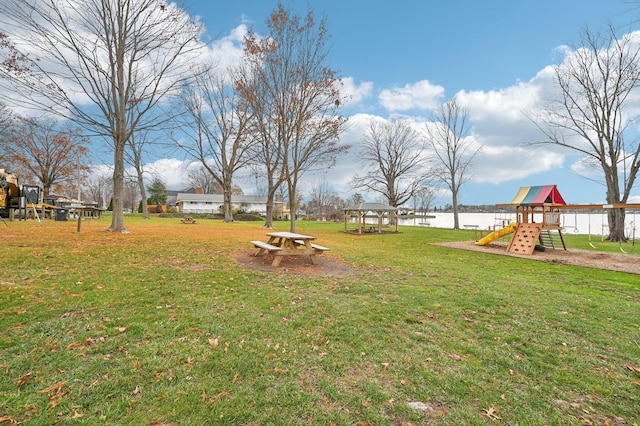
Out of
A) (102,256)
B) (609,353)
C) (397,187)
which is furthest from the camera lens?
(397,187)

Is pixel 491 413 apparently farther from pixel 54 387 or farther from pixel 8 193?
pixel 8 193

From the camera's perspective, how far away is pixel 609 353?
332cm

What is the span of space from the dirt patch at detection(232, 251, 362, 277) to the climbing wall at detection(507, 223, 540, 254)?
9.31 meters

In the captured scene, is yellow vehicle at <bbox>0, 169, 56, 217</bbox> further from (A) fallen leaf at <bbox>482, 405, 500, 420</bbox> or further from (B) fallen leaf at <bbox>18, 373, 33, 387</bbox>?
(A) fallen leaf at <bbox>482, 405, 500, 420</bbox>

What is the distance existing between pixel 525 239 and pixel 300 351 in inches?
553

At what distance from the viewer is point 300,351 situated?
3064 mm

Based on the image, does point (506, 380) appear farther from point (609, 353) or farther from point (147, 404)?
point (147, 404)

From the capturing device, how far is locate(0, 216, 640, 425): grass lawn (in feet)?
7.24

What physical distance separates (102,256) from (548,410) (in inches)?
338

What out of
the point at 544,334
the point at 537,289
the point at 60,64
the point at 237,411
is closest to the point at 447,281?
the point at 537,289

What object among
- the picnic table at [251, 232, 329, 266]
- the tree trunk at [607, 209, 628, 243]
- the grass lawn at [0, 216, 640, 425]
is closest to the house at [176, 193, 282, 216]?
the tree trunk at [607, 209, 628, 243]

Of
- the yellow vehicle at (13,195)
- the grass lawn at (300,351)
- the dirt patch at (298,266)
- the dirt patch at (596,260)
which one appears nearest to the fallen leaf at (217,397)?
the grass lawn at (300,351)

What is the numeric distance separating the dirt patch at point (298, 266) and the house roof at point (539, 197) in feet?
35.7

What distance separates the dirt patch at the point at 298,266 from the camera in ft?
22.6
